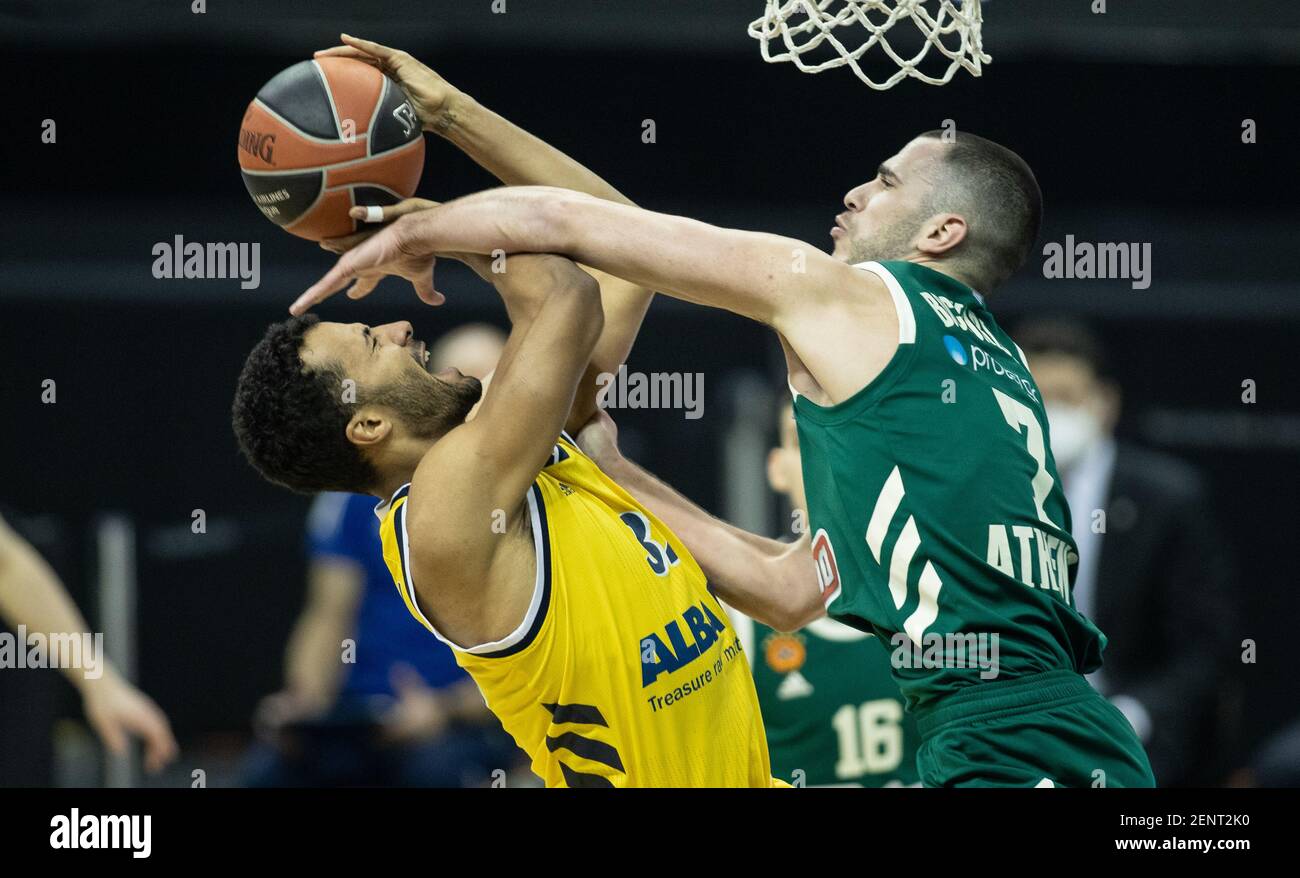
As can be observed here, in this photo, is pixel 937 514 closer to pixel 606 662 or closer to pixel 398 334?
pixel 606 662

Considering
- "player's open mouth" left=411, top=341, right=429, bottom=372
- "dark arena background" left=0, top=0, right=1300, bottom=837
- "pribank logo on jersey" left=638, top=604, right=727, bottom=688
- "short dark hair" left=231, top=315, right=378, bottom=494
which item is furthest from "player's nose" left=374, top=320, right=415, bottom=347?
"dark arena background" left=0, top=0, right=1300, bottom=837

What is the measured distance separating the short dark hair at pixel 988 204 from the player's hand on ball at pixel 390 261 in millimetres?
1190

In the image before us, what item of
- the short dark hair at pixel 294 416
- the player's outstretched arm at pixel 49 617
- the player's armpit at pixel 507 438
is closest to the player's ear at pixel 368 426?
the short dark hair at pixel 294 416

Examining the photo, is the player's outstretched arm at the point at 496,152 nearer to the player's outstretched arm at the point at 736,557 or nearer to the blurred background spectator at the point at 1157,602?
the player's outstretched arm at the point at 736,557

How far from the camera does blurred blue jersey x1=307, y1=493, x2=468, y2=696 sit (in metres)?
6.89

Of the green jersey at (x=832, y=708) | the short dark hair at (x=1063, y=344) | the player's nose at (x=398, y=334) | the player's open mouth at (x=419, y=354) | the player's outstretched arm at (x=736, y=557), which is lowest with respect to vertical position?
the green jersey at (x=832, y=708)

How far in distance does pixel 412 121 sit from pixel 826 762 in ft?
7.61

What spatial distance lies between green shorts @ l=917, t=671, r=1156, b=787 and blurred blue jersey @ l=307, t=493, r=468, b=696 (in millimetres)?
3694

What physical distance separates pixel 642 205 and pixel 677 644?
19.0ft

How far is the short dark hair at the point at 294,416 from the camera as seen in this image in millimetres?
3885

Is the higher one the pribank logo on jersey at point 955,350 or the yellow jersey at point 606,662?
the pribank logo on jersey at point 955,350

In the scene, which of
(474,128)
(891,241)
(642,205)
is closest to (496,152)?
(474,128)

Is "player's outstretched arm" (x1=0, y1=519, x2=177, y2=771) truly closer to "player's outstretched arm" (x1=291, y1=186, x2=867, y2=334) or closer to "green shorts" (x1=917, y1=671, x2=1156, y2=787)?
"player's outstretched arm" (x1=291, y1=186, x2=867, y2=334)
